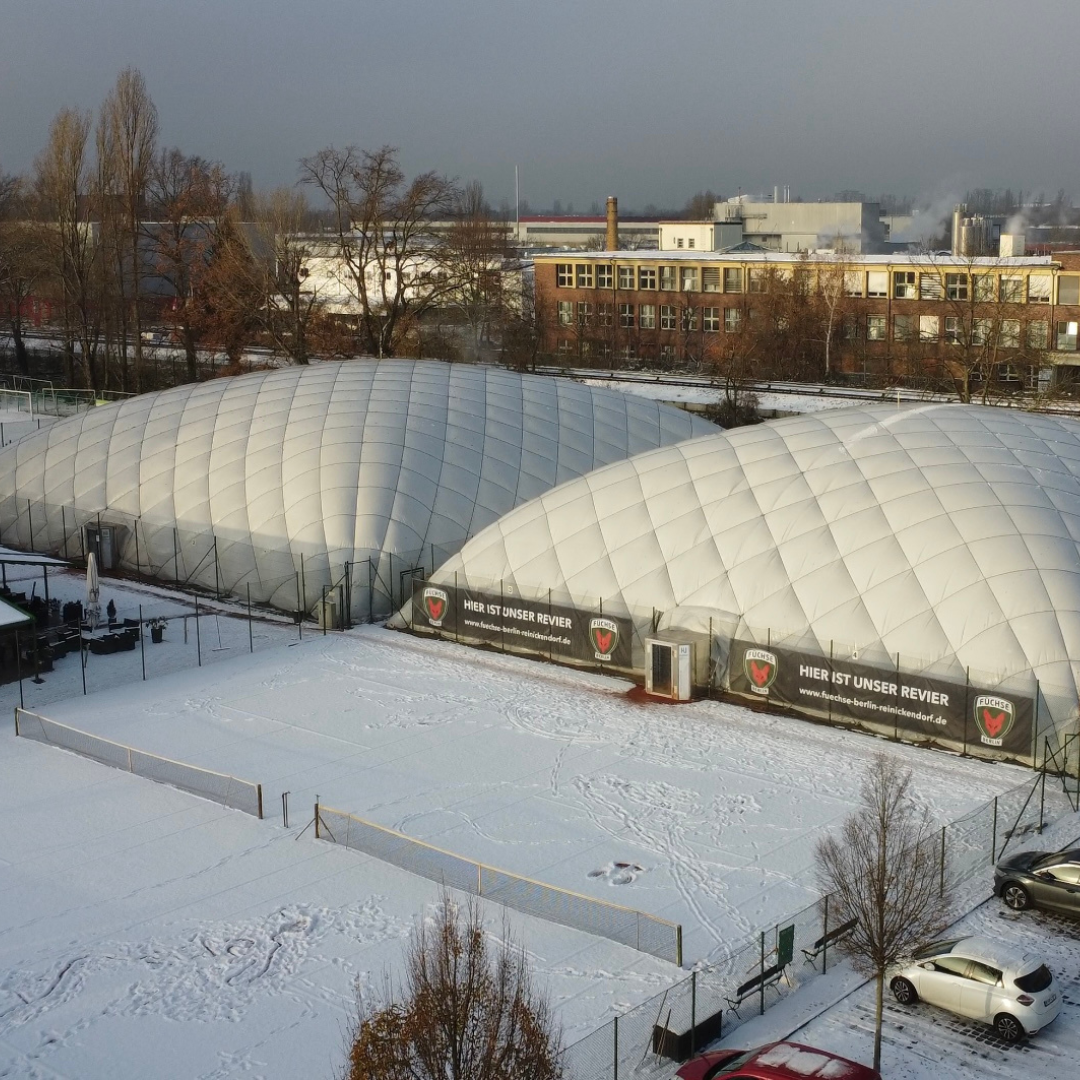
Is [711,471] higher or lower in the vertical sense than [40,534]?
higher

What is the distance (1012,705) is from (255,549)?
19546mm


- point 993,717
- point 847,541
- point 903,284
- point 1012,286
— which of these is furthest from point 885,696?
point 903,284

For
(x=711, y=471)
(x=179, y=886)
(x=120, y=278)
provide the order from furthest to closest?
(x=120, y=278), (x=711, y=471), (x=179, y=886)

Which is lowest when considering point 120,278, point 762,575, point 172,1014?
point 172,1014

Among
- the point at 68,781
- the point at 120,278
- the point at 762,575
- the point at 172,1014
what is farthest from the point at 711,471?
the point at 120,278

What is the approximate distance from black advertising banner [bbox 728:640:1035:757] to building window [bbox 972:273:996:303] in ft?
149

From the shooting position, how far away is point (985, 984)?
1496 cm

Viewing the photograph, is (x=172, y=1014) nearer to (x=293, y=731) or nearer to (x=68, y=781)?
(x=68, y=781)

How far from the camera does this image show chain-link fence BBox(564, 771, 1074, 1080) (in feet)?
46.5

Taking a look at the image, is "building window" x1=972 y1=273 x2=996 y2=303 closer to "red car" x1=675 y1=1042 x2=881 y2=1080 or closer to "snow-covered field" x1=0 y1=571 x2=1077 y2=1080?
"snow-covered field" x1=0 y1=571 x2=1077 y2=1080

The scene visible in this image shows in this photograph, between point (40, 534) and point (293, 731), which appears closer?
point (293, 731)

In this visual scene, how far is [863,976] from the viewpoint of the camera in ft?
53.1

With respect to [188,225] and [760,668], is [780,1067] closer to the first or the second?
[760,668]

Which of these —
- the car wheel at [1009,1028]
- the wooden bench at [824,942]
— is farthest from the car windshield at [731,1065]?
the car wheel at [1009,1028]
